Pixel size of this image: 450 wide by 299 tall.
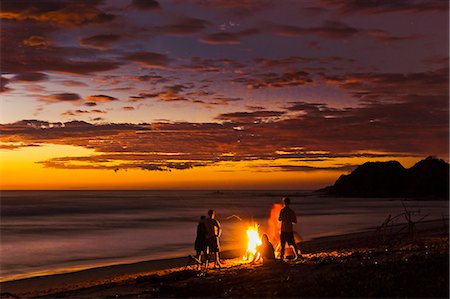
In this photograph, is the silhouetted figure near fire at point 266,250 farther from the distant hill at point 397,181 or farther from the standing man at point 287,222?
the distant hill at point 397,181

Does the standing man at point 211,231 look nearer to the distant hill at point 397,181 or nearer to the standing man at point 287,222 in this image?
the standing man at point 287,222

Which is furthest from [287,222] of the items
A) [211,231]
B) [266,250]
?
[211,231]

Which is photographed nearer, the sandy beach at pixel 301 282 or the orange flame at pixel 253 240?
the sandy beach at pixel 301 282

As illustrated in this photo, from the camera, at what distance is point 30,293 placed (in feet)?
63.0

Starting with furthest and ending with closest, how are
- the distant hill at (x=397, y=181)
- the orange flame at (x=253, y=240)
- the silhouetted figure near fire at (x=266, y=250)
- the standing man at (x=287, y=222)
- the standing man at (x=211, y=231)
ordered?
the distant hill at (x=397, y=181) → the orange flame at (x=253, y=240) → the silhouetted figure near fire at (x=266, y=250) → the standing man at (x=287, y=222) → the standing man at (x=211, y=231)

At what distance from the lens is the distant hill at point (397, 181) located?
16250cm

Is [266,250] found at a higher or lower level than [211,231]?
lower

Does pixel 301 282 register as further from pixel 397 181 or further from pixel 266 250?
pixel 397 181

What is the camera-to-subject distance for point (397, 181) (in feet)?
598

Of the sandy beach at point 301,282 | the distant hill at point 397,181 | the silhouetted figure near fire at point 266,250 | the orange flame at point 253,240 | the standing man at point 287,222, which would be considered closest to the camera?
the sandy beach at point 301,282

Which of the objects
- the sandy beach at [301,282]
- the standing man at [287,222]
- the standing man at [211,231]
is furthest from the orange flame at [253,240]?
the standing man at [211,231]

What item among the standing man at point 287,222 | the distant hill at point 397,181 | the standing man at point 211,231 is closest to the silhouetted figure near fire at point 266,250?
the standing man at point 287,222

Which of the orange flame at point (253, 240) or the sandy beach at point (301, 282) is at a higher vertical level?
the orange flame at point (253, 240)

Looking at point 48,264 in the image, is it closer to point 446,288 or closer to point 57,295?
point 57,295
